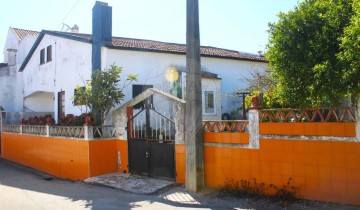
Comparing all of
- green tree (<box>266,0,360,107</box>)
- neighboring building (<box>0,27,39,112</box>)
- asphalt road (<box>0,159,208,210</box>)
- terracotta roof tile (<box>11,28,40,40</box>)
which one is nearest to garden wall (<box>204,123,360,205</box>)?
green tree (<box>266,0,360,107</box>)

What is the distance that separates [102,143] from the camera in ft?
38.5

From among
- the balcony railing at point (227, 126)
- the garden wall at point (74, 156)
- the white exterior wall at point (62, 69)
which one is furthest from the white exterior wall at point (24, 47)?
the balcony railing at point (227, 126)

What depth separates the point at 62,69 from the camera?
1666 centimetres

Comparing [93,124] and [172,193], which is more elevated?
[93,124]

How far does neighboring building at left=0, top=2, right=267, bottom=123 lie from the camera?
13805 mm

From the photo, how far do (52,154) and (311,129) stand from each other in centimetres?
1074

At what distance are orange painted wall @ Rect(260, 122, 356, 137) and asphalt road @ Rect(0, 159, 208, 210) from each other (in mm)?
2269

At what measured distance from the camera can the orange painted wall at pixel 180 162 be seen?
9430mm

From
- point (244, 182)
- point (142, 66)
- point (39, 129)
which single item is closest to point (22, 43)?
point (39, 129)

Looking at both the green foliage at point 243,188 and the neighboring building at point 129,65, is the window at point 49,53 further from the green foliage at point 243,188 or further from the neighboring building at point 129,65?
the green foliage at point 243,188

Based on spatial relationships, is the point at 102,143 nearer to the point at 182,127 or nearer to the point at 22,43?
the point at 182,127

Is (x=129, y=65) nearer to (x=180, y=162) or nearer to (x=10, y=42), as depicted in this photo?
(x=180, y=162)

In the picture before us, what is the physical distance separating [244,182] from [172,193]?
6.12 feet

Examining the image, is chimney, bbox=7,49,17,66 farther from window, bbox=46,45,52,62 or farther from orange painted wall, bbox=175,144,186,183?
orange painted wall, bbox=175,144,186,183
